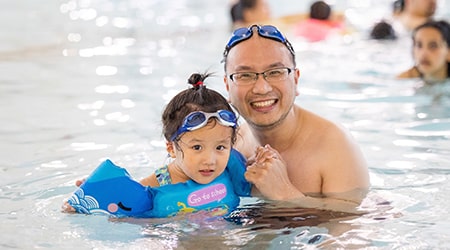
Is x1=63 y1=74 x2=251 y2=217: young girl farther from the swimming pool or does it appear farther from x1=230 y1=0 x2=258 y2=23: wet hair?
x1=230 y1=0 x2=258 y2=23: wet hair

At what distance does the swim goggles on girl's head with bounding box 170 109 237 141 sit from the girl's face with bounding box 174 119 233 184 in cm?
2

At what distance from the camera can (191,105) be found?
4.08 meters

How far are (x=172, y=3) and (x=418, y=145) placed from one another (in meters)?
10.2

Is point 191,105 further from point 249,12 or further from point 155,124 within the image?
point 249,12

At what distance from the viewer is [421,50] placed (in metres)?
8.38

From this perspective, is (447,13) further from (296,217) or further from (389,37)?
(296,217)

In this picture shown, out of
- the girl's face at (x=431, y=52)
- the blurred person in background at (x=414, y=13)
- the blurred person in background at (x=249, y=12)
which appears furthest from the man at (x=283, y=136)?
the blurred person in background at (x=249, y=12)

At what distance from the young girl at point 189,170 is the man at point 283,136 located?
0.71ft

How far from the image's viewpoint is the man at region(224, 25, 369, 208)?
4.26m

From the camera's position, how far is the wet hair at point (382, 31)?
35.7 ft

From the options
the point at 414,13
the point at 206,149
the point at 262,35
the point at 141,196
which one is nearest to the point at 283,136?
the point at 262,35

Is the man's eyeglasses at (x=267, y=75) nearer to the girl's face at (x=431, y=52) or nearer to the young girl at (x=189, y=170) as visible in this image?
the young girl at (x=189, y=170)

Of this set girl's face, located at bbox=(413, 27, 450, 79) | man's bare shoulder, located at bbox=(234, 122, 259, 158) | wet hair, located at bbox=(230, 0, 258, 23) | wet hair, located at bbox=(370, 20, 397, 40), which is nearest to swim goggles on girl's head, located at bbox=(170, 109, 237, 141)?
man's bare shoulder, located at bbox=(234, 122, 259, 158)

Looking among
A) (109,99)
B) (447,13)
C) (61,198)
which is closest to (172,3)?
(447,13)
